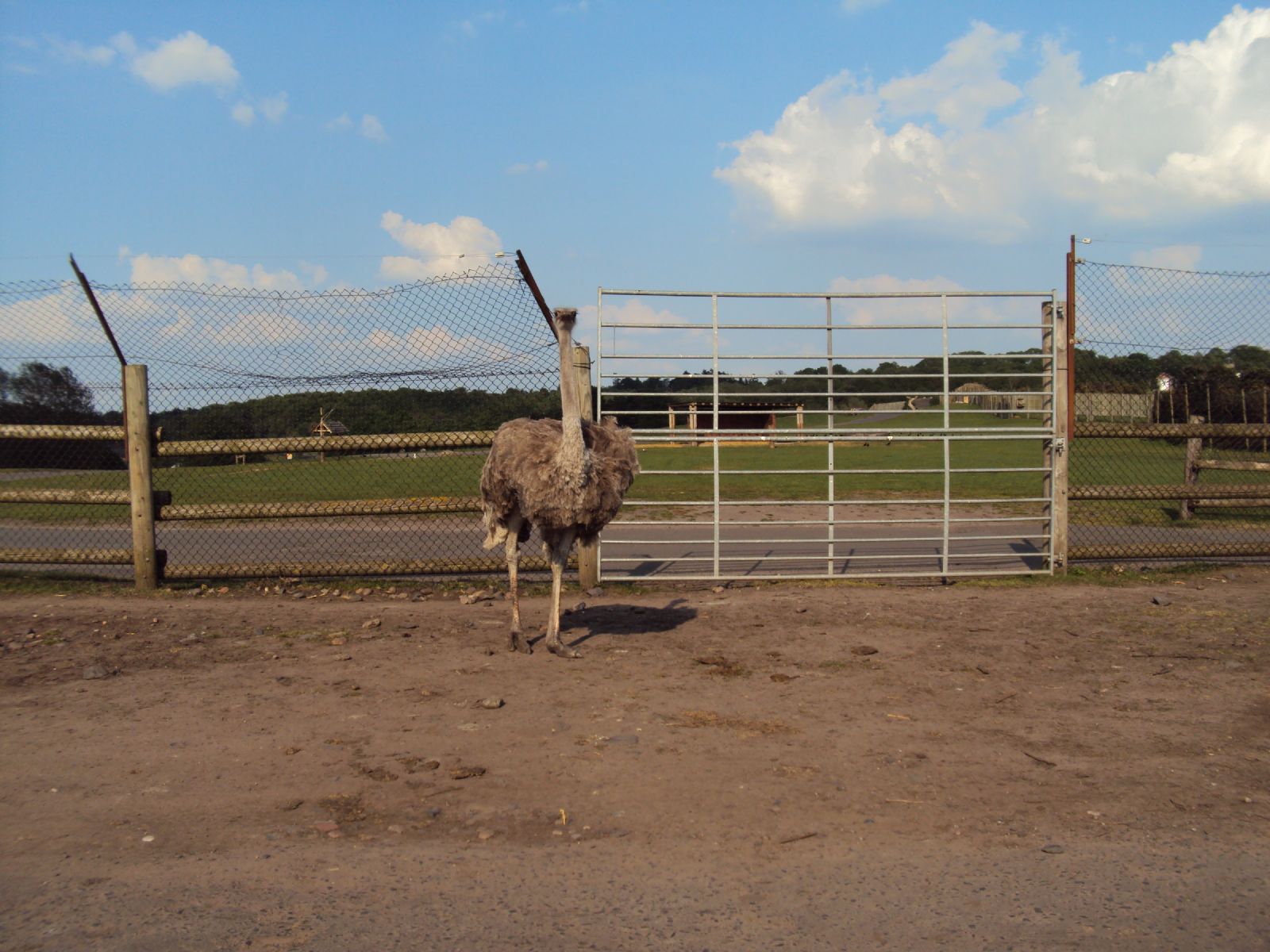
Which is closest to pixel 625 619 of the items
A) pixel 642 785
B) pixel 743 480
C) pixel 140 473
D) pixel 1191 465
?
pixel 642 785

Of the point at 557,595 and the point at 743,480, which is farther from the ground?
the point at 743,480

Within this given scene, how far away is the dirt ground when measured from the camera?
3570mm

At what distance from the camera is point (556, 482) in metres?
7.07

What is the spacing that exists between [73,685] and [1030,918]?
589 cm

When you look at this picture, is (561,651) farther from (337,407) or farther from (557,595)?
(337,407)

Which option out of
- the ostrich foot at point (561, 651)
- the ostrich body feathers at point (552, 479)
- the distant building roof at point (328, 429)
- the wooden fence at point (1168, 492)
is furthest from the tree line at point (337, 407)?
the ostrich foot at point (561, 651)

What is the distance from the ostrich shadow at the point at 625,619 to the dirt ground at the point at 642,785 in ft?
0.31

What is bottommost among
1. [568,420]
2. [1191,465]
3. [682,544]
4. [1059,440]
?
[682,544]

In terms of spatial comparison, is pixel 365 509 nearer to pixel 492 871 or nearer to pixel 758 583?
pixel 758 583

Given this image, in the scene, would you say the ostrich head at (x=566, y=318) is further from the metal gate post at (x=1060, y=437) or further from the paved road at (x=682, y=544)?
the metal gate post at (x=1060, y=437)

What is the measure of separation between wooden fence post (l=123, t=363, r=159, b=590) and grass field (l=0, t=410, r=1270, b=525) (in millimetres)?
520

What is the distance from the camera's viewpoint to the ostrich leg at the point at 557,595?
283 inches

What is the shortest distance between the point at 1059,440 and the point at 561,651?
19.7 ft

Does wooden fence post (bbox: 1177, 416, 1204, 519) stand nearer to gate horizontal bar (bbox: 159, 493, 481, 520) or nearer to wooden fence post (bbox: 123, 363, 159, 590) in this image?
gate horizontal bar (bbox: 159, 493, 481, 520)
